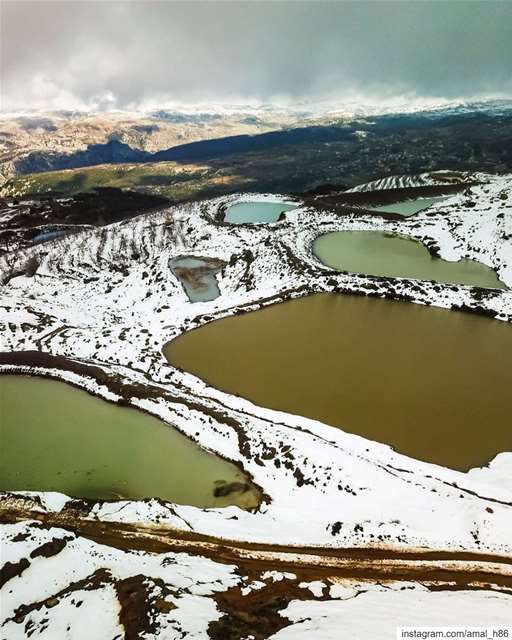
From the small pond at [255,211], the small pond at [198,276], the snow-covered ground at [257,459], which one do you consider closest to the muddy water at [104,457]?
the snow-covered ground at [257,459]

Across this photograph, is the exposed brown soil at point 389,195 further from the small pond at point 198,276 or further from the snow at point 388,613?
the snow at point 388,613

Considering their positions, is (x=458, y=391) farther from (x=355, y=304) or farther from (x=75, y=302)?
(x=75, y=302)

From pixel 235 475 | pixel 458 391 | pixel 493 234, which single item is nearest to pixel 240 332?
pixel 235 475

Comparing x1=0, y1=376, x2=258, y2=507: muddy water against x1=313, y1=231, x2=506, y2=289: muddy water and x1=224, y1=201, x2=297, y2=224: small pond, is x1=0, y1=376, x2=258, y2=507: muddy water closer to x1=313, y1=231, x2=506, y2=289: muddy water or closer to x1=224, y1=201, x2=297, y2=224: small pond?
x1=313, y1=231, x2=506, y2=289: muddy water

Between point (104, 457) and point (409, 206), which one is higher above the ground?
point (409, 206)

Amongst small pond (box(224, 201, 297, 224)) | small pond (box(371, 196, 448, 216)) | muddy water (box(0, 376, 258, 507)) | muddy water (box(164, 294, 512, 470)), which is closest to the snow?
muddy water (box(0, 376, 258, 507))

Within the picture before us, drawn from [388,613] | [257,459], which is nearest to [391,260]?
[257,459]

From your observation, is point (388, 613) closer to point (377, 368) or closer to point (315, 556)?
point (315, 556)
